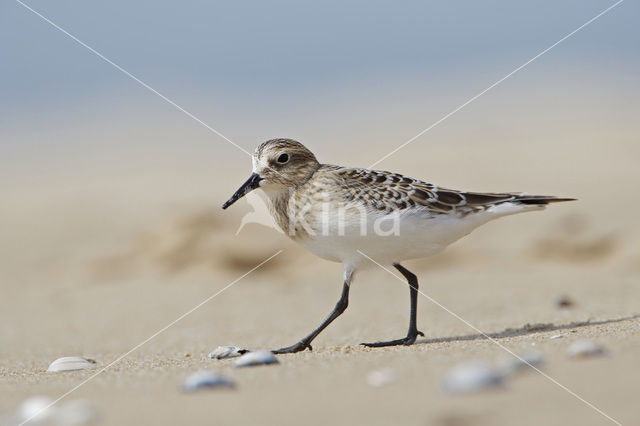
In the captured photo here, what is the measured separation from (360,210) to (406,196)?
35 cm

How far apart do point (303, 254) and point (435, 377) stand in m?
7.02

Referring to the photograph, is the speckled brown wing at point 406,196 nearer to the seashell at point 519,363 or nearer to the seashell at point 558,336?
the seashell at point 558,336

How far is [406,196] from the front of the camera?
16.1 feet

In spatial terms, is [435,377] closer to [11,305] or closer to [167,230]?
[11,305]

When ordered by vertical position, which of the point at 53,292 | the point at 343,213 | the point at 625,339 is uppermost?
the point at 343,213

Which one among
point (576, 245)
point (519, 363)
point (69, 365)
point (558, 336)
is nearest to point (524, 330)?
point (558, 336)

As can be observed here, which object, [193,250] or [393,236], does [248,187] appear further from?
[193,250]

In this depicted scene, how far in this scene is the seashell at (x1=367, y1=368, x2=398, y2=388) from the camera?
10.9ft

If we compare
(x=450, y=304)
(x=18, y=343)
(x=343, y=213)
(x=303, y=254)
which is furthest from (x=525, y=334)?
(x=303, y=254)

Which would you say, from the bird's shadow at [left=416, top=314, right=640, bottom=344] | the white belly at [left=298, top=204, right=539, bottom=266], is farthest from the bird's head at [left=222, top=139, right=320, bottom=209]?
the bird's shadow at [left=416, top=314, right=640, bottom=344]

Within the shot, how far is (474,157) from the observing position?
734 inches

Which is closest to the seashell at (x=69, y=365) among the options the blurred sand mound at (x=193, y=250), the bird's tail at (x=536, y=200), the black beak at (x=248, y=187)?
the black beak at (x=248, y=187)

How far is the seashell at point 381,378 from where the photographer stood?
10.9 feet

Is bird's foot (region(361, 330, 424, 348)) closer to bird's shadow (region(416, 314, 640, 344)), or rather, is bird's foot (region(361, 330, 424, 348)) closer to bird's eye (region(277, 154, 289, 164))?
bird's shadow (region(416, 314, 640, 344))
